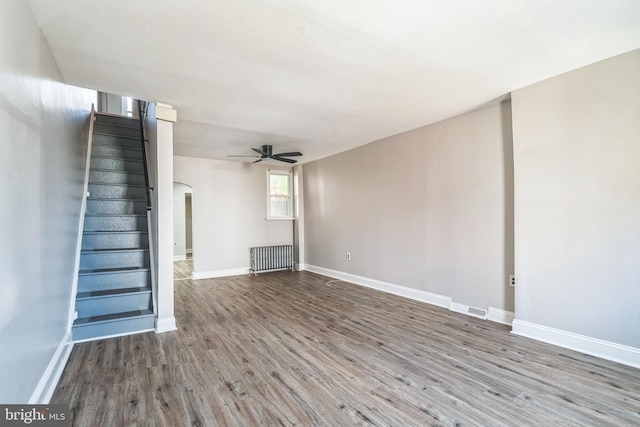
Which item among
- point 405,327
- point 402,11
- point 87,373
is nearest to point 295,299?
point 405,327

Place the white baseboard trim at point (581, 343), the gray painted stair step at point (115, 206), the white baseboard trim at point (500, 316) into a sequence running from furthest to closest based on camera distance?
the gray painted stair step at point (115, 206) < the white baseboard trim at point (500, 316) < the white baseboard trim at point (581, 343)

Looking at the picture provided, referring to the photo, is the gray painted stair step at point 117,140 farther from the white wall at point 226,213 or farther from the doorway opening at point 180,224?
the doorway opening at point 180,224

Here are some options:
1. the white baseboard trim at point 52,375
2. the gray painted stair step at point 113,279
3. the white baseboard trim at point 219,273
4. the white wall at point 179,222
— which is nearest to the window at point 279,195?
the white baseboard trim at point 219,273

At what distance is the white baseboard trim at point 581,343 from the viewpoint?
8.18 feet

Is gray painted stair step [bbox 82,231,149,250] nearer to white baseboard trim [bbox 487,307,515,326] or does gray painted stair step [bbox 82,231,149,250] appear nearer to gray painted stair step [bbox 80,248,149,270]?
gray painted stair step [bbox 80,248,149,270]

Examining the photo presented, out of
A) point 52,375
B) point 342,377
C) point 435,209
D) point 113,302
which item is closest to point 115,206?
point 113,302

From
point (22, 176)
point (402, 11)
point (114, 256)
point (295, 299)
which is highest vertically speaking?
point (402, 11)

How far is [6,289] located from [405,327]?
11.0ft

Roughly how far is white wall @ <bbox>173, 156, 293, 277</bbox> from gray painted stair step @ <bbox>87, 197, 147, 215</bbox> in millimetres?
1904

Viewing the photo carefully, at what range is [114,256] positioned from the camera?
3.76 metres

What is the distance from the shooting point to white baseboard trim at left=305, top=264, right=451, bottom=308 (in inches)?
165

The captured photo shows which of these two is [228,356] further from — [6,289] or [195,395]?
[6,289]

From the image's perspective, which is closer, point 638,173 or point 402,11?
point 402,11

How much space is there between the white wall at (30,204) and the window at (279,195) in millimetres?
4541
